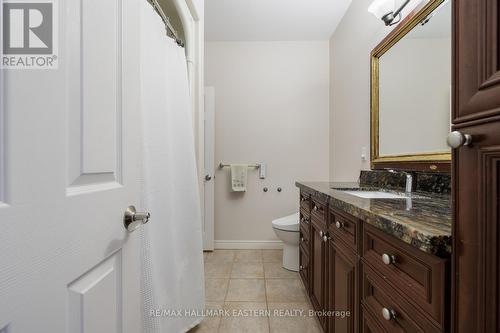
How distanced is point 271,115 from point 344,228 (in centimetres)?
196

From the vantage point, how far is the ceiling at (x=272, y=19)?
84.8 inches

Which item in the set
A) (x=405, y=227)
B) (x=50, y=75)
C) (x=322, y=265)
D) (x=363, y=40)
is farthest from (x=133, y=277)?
(x=363, y=40)

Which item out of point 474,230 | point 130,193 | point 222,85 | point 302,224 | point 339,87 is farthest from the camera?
point 222,85

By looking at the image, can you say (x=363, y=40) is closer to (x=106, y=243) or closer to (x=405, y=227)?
(x=405, y=227)

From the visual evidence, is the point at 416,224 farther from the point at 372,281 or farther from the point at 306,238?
→ the point at 306,238

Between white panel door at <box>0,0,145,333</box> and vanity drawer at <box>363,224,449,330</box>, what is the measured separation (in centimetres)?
77

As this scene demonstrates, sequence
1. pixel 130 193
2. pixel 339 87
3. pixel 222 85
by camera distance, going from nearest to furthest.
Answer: pixel 130 193 < pixel 339 87 < pixel 222 85

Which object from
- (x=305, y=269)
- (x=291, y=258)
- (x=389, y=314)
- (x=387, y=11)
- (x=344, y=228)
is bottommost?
(x=291, y=258)

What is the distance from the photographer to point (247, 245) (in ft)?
9.16

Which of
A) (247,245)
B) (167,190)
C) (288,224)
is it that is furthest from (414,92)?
(247,245)

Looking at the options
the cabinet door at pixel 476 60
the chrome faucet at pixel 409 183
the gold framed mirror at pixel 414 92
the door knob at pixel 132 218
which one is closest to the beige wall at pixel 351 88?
the gold framed mirror at pixel 414 92

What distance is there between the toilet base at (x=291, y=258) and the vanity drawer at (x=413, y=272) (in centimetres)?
149

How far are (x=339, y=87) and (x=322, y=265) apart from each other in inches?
74.3

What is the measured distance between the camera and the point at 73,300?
1.58 ft
